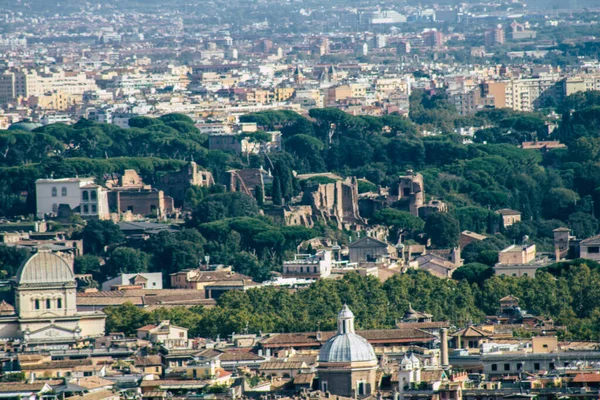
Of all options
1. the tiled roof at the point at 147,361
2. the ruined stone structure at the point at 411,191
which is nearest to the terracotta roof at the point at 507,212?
the ruined stone structure at the point at 411,191

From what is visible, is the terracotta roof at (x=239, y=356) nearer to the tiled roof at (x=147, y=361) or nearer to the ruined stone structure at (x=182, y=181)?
the tiled roof at (x=147, y=361)

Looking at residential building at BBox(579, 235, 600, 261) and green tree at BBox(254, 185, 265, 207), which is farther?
green tree at BBox(254, 185, 265, 207)

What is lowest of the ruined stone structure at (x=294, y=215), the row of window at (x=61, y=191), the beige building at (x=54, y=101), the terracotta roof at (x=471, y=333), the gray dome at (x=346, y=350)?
the beige building at (x=54, y=101)

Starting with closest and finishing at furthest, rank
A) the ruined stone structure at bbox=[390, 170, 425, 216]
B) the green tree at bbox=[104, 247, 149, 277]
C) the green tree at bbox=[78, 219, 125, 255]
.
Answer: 1. the green tree at bbox=[104, 247, 149, 277]
2. the green tree at bbox=[78, 219, 125, 255]
3. the ruined stone structure at bbox=[390, 170, 425, 216]

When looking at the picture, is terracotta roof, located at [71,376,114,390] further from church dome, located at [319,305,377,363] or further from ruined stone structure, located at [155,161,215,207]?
ruined stone structure, located at [155,161,215,207]

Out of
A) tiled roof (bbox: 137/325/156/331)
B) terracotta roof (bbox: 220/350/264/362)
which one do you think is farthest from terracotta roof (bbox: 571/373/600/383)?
tiled roof (bbox: 137/325/156/331)

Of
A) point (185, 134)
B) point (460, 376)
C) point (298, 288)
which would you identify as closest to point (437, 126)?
point (185, 134)

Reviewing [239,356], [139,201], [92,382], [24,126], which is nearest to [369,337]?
[239,356]
